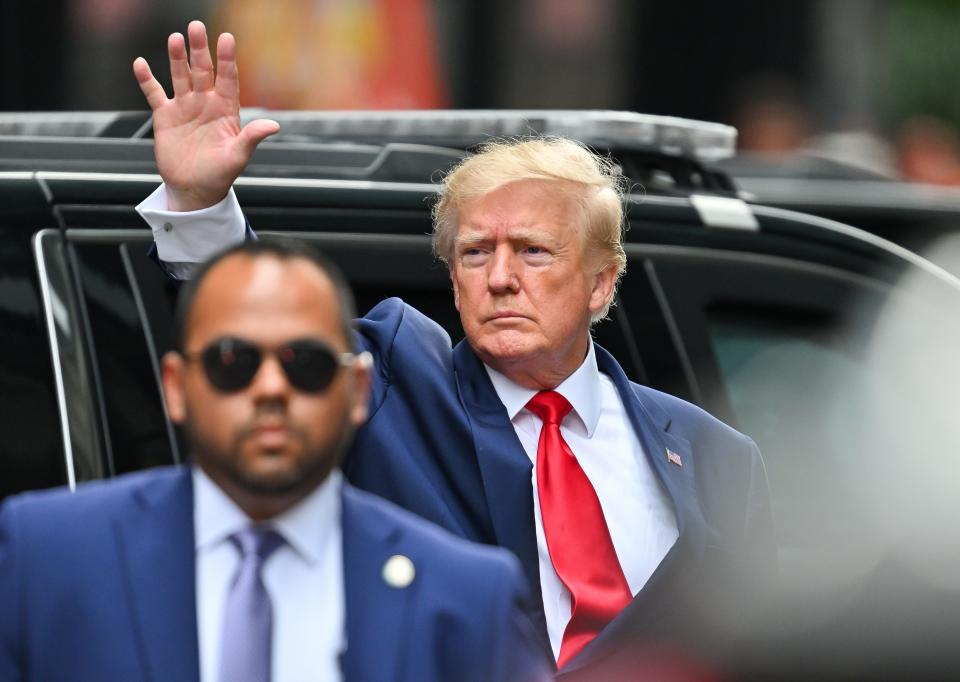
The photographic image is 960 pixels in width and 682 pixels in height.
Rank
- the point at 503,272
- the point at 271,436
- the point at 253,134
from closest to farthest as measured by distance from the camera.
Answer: the point at 271,436
the point at 253,134
the point at 503,272

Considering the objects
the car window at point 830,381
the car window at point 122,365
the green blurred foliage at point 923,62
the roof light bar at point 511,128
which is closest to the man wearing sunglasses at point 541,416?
the car window at point 122,365

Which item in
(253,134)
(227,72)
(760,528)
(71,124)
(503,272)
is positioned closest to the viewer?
(253,134)

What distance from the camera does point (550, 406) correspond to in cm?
315

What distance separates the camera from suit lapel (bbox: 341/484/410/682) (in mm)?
2061

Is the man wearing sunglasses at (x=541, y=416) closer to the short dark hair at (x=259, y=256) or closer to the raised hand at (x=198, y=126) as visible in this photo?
the raised hand at (x=198, y=126)

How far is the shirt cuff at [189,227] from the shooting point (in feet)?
9.70

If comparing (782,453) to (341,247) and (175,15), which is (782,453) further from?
(175,15)

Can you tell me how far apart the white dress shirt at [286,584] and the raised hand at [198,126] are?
3.07 feet

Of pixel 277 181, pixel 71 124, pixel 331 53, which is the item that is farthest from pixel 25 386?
pixel 331 53

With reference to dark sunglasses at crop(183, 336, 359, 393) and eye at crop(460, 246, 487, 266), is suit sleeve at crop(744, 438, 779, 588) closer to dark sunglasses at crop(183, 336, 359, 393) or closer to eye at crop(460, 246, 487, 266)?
eye at crop(460, 246, 487, 266)

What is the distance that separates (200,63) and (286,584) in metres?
1.18

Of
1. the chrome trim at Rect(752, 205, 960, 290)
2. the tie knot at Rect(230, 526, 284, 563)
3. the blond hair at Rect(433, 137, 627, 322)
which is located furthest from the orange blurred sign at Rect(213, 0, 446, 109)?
the tie knot at Rect(230, 526, 284, 563)

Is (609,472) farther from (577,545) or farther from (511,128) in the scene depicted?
(511,128)

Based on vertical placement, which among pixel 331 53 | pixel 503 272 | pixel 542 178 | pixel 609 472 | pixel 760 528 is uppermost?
pixel 542 178
